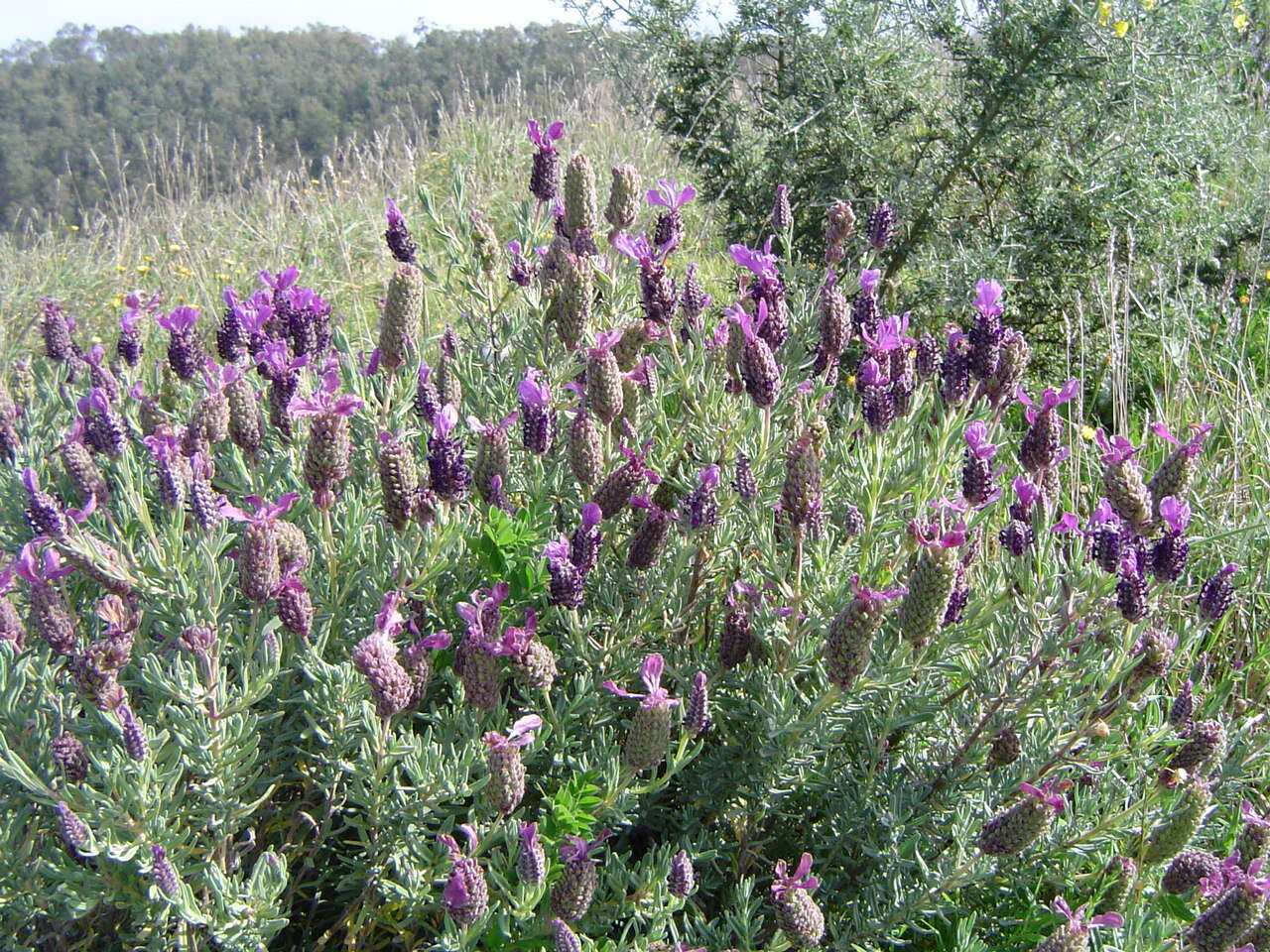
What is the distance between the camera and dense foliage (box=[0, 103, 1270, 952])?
1384 mm

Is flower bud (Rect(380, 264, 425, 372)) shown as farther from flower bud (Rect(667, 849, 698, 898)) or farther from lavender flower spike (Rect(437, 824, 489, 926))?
flower bud (Rect(667, 849, 698, 898))

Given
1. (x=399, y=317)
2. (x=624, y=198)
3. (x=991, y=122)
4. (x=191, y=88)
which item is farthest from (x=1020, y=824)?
(x=191, y=88)

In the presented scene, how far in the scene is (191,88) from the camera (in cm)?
3300

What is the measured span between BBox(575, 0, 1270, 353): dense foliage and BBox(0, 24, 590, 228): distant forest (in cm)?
2179

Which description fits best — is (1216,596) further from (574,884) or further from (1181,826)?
(574,884)

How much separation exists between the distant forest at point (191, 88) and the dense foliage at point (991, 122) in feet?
71.5

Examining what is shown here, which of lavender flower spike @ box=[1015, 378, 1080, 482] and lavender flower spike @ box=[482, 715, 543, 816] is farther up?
lavender flower spike @ box=[1015, 378, 1080, 482]

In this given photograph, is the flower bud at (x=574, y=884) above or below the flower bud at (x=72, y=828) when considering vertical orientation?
below

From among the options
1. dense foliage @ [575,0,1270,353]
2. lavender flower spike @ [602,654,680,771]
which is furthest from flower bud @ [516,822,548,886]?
dense foliage @ [575,0,1270,353]

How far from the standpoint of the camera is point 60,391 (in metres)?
2.62

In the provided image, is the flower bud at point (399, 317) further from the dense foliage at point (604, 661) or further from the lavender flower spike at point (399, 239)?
the lavender flower spike at point (399, 239)

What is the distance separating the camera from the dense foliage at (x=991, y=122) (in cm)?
332

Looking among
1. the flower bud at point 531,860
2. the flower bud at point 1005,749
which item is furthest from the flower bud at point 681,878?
the flower bud at point 1005,749

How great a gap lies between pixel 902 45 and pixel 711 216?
1.10 m
